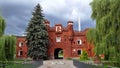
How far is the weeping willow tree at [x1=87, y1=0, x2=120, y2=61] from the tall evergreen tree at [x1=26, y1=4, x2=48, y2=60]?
2484 centimetres

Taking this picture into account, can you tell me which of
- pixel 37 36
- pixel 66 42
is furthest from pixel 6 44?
pixel 66 42

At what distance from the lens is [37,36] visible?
184 feet

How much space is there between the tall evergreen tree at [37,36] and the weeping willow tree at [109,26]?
2484 cm

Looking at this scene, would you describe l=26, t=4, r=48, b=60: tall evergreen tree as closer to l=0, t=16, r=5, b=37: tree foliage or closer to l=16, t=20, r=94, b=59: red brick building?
l=16, t=20, r=94, b=59: red brick building

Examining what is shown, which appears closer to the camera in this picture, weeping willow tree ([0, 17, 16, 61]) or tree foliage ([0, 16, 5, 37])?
weeping willow tree ([0, 17, 16, 61])

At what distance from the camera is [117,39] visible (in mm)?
26062

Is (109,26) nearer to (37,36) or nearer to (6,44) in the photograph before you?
(6,44)

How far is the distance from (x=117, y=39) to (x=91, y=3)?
9239 mm

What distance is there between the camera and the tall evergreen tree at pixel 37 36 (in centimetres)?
5556

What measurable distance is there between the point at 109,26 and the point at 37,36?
1179 inches

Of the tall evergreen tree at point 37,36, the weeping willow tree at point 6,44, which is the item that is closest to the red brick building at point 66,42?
the tall evergreen tree at point 37,36

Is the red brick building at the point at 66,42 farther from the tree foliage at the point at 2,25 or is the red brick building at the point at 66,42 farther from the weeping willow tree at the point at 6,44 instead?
the tree foliage at the point at 2,25

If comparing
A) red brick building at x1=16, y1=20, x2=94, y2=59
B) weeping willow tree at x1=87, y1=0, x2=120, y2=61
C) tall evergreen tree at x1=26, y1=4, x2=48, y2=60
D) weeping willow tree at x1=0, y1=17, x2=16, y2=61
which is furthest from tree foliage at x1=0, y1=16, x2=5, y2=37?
red brick building at x1=16, y1=20, x2=94, y2=59

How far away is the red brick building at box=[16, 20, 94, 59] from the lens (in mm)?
62438
